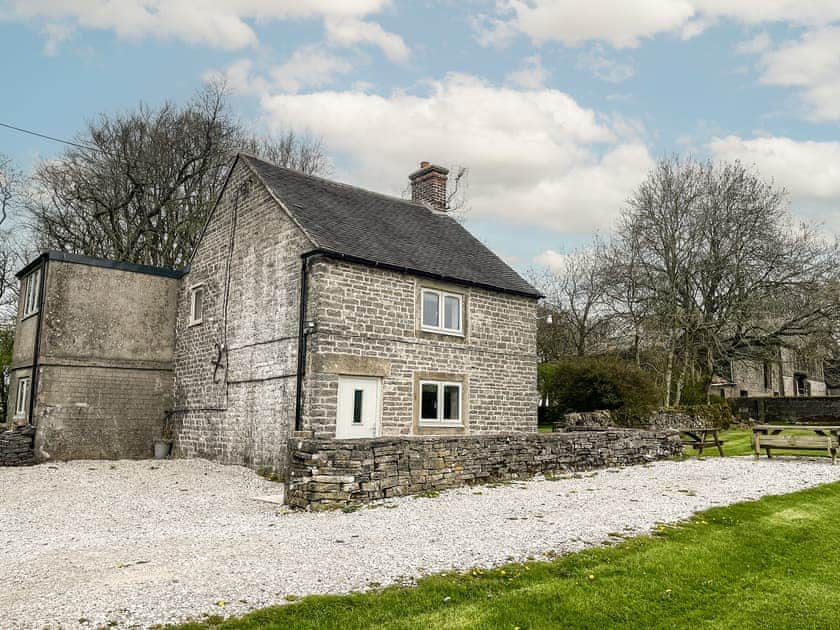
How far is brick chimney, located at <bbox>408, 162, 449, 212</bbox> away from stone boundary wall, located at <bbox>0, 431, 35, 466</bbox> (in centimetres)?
1377

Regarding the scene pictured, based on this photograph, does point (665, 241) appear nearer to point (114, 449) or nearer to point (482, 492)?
point (482, 492)

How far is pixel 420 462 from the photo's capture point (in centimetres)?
1209

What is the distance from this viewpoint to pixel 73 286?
62.4 feet

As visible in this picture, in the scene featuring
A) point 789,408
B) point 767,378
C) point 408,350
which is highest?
point 767,378

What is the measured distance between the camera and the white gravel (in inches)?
255

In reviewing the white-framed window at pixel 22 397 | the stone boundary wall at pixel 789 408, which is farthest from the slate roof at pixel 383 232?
the stone boundary wall at pixel 789 408

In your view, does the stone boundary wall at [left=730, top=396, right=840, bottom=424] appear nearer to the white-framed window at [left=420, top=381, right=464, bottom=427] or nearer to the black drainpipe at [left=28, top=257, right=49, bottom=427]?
the white-framed window at [left=420, top=381, right=464, bottom=427]

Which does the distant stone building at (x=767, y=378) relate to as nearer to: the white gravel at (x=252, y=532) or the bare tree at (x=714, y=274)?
the bare tree at (x=714, y=274)

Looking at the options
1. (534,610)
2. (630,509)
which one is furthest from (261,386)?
(534,610)

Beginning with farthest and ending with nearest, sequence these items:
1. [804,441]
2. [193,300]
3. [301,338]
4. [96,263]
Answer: [193,300]
[96,263]
[804,441]
[301,338]

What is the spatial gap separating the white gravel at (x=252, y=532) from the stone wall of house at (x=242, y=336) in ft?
5.55

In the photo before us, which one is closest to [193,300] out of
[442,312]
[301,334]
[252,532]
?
[301,334]

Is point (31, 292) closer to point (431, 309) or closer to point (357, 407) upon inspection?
point (357, 407)

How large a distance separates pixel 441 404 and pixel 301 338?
4176 mm
